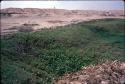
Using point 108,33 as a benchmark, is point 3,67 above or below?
above

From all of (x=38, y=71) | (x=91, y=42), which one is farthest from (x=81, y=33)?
(x=38, y=71)

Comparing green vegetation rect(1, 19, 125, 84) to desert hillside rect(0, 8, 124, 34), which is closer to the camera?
green vegetation rect(1, 19, 125, 84)

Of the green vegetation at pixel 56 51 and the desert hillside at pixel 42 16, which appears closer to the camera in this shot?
the green vegetation at pixel 56 51

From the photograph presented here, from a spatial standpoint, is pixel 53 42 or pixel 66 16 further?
pixel 66 16

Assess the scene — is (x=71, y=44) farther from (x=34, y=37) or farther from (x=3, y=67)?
(x=3, y=67)

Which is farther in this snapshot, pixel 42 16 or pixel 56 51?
pixel 42 16

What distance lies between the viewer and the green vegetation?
1084 cm

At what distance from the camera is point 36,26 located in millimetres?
21922

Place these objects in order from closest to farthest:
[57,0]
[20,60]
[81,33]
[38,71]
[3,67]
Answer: [3,67]
[38,71]
[20,60]
[81,33]
[57,0]

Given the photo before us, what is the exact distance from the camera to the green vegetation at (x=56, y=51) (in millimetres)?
10836

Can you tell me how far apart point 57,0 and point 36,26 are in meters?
5.79

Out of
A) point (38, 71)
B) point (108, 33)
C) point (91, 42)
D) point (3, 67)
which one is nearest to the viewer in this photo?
point (3, 67)

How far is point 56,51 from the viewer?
49.1 feet

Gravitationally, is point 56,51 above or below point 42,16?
above
